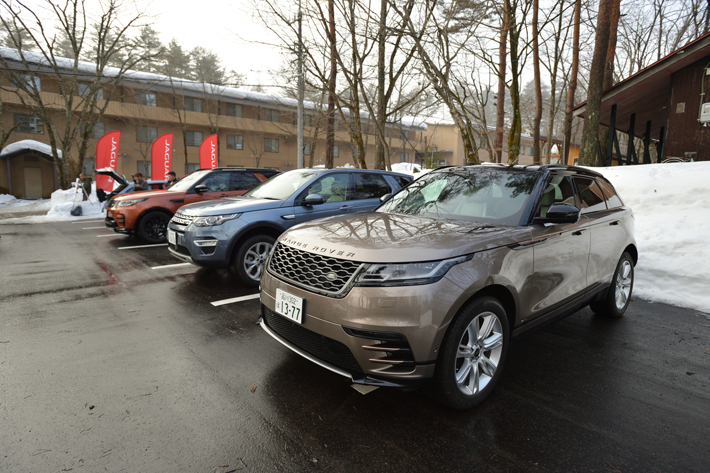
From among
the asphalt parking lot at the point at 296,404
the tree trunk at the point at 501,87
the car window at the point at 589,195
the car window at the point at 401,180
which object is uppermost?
the tree trunk at the point at 501,87

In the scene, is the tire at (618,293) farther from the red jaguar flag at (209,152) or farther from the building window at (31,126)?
the building window at (31,126)

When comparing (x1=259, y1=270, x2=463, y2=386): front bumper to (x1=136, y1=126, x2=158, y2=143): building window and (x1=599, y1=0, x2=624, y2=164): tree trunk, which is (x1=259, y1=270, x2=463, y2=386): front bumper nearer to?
(x1=599, y1=0, x2=624, y2=164): tree trunk

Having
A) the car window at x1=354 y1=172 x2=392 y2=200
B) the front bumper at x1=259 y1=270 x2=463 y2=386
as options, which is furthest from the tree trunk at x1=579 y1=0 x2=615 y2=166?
the front bumper at x1=259 y1=270 x2=463 y2=386

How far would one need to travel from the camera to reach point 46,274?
6355 mm

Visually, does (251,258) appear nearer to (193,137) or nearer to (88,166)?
(88,166)

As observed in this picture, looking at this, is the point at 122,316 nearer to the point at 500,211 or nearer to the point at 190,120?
the point at 500,211

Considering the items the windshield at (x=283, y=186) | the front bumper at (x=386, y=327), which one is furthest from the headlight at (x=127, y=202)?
the front bumper at (x=386, y=327)

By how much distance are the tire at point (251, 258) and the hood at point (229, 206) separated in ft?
1.45

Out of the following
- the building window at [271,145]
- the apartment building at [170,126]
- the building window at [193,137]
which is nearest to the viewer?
the apartment building at [170,126]

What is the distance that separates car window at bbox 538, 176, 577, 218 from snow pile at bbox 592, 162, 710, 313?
2.89 m

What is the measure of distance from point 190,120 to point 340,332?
36385 mm

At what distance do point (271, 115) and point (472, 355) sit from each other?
39233mm

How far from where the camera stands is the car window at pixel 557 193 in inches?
139

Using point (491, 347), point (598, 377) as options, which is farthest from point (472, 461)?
point (598, 377)
